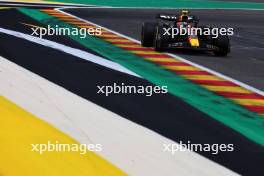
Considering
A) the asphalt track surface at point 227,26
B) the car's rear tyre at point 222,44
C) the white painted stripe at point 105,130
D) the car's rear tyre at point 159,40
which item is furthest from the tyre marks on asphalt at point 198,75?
the white painted stripe at point 105,130

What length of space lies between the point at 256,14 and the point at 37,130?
2465cm

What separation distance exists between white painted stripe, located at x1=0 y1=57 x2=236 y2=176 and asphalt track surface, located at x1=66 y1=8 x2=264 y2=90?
357 centimetres

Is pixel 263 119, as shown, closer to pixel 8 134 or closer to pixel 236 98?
pixel 236 98

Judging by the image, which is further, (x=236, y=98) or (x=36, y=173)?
(x=236, y=98)

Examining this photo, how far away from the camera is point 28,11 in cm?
2405

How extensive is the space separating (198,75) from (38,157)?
602 centimetres

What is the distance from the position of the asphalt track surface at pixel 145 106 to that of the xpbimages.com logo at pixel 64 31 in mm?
3575

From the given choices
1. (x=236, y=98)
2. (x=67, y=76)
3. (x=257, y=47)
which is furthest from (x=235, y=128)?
(x=257, y=47)

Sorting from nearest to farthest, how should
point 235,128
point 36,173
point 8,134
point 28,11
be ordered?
point 36,173
point 8,134
point 235,128
point 28,11

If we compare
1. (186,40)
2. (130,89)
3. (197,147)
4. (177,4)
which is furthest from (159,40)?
(177,4)

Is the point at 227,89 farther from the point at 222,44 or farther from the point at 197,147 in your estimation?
the point at 222,44

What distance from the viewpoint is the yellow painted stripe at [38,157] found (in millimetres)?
5973

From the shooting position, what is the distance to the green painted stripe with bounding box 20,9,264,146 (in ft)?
26.8

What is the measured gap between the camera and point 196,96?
983cm
